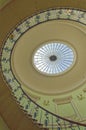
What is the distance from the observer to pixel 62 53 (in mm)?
11234

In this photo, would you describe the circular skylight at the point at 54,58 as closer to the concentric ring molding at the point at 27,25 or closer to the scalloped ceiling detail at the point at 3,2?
the concentric ring molding at the point at 27,25

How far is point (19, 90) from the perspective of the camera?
8.38m

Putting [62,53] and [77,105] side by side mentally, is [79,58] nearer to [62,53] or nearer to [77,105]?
[62,53]

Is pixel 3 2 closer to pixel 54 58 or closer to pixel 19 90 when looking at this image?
pixel 19 90

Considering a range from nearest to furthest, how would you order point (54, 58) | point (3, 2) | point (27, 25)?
point (3, 2) < point (27, 25) < point (54, 58)

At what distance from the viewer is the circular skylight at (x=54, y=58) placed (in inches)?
437

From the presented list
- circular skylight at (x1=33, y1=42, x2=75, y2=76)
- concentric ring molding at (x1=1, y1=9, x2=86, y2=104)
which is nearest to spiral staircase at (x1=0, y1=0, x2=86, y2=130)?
concentric ring molding at (x1=1, y1=9, x2=86, y2=104)

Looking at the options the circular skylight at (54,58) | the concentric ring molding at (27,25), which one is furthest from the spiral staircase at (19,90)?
the circular skylight at (54,58)

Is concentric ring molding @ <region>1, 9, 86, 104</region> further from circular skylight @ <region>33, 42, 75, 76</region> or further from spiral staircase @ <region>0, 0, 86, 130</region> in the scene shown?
circular skylight @ <region>33, 42, 75, 76</region>

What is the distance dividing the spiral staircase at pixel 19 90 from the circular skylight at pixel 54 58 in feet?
10.3

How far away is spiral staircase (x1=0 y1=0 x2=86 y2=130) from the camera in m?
6.25

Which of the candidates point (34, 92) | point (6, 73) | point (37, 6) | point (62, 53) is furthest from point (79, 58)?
point (37, 6)

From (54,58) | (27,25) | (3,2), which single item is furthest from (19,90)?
(3,2)

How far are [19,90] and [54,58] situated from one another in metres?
3.34
